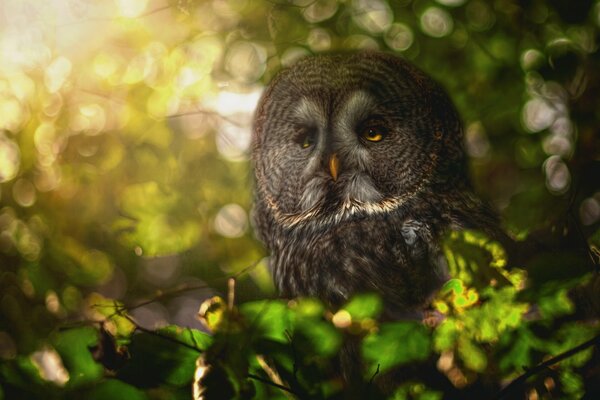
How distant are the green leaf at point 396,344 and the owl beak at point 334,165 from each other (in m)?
0.41

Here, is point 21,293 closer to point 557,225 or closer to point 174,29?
point 174,29

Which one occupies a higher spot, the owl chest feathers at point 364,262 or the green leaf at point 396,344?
the green leaf at point 396,344

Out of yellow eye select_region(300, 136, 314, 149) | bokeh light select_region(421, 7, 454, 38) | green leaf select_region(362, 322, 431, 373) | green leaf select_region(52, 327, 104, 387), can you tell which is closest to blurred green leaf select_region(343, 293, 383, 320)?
green leaf select_region(362, 322, 431, 373)

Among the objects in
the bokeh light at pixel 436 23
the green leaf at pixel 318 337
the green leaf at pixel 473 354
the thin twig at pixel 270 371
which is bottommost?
the green leaf at pixel 473 354

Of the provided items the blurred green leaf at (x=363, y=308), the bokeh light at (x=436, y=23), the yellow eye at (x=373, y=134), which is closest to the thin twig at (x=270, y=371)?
the blurred green leaf at (x=363, y=308)

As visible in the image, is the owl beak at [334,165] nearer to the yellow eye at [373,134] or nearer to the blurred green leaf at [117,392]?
the yellow eye at [373,134]

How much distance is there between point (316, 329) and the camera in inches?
24.4

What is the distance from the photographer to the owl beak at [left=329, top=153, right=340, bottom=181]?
3.22 ft

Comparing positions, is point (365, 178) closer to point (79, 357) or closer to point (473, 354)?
point (473, 354)

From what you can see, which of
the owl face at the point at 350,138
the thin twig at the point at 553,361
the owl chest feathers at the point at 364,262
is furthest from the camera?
the owl face at the point at 350,138

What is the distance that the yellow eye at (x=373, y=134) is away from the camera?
37.8 inches

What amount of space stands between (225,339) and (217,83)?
56 cm

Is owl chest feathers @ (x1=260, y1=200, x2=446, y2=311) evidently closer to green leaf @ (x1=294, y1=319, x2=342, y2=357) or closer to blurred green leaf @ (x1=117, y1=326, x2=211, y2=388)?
green leaf @ (x1=294, y1=319, x2=342, y2=357)

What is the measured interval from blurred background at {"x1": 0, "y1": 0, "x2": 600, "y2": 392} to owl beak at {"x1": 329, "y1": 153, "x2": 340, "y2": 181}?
0.17 m
